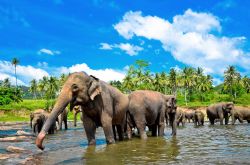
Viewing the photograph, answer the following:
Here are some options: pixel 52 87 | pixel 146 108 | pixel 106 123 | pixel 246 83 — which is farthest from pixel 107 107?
pixel 246 83

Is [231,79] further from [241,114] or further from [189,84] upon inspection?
[241,114]

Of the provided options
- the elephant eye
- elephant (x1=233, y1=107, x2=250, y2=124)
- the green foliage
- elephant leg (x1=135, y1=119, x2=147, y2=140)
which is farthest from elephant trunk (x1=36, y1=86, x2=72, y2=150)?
the green foliage

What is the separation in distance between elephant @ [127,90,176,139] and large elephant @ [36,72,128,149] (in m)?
1.23

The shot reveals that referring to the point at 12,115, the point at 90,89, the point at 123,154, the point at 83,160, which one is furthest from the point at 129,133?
the point at 12,115

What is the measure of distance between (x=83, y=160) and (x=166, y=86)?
111685 mm

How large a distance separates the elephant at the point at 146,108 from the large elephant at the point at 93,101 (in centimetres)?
123

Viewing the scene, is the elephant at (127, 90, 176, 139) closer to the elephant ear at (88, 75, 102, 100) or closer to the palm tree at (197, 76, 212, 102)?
the elephant ear at (88, 75, 102, 100)

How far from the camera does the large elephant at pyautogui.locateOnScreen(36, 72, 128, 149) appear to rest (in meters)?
11.1

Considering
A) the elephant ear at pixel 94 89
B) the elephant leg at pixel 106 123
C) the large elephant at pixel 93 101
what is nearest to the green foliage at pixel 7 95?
the large elephant at pixel 93 101

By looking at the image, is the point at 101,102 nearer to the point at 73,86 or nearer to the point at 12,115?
the point at 73,86

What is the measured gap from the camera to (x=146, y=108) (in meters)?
15.6

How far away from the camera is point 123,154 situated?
998cm

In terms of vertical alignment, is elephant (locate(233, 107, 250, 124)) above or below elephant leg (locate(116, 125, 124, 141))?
above

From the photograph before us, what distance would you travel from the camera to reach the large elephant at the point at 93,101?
1106cm
